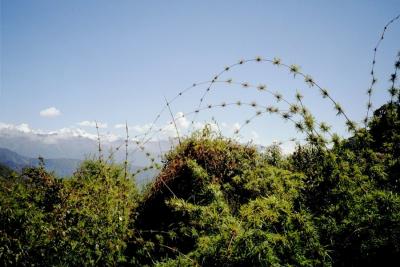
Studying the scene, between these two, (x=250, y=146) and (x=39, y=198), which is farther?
(x=250, y=146)

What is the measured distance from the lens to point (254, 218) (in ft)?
9.70

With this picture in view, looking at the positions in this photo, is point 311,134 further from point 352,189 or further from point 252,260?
point 252,260

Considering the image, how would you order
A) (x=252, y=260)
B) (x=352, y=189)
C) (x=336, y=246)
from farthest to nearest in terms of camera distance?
1. (x=352, y=189)
2. (x=336, y=246)
3. (x=252, y=260)

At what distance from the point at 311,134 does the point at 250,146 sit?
251 cm

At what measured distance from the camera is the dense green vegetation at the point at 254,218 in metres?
2.72

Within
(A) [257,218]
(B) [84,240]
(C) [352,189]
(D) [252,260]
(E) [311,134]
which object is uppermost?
(E) [311,134]

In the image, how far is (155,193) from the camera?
6230 mm

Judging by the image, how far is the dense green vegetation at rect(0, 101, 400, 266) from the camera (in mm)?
2721

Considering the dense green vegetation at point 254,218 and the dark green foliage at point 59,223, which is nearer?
the dense green vegetation at point 254,218

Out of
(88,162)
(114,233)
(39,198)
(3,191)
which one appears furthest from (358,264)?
(88,162)

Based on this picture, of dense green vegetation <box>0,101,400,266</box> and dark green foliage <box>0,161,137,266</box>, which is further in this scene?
dark green foliage <box>0,161,137,266</box>

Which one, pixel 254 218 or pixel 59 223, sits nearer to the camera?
pixel 254 218

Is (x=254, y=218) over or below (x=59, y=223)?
over

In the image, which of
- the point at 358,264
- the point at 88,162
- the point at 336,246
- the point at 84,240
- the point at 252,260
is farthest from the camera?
the point at 88,162
